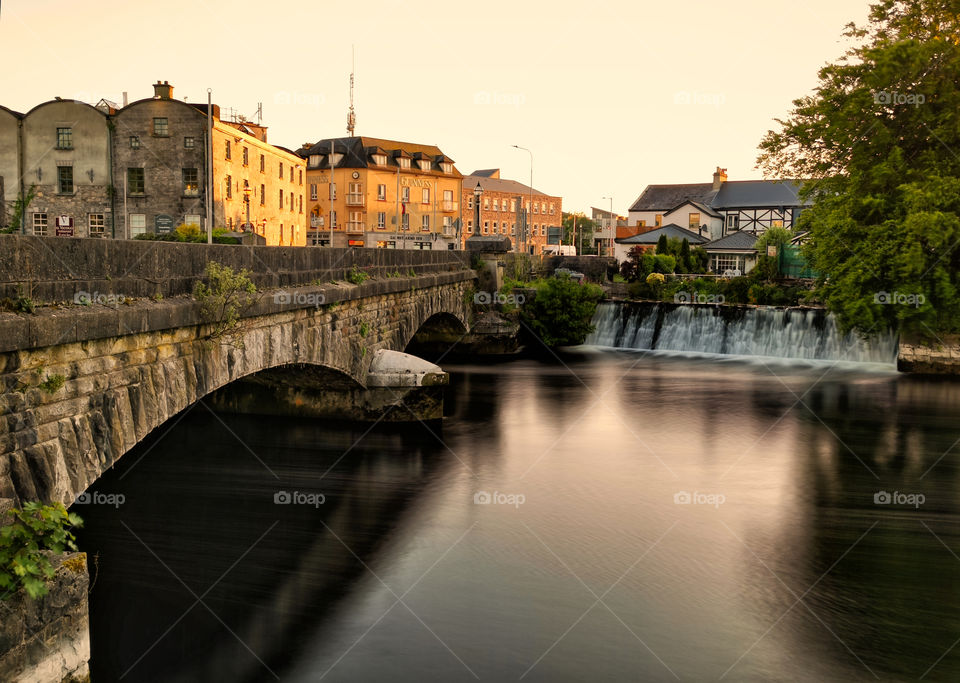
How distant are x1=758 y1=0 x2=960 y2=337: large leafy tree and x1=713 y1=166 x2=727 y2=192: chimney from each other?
49.7 m

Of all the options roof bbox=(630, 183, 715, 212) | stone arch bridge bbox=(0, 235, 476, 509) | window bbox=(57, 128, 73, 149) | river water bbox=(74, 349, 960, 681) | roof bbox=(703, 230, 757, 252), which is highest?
roof bbox=(630, 183, 715, 212)

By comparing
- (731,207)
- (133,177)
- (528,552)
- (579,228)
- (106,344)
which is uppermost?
(579,228)

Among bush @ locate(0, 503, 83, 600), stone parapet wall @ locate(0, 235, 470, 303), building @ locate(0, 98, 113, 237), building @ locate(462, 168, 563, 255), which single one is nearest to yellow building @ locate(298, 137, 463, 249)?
building @ locate(462, 168, 563, 255)

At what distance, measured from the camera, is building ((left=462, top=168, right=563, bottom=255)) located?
89.4 m

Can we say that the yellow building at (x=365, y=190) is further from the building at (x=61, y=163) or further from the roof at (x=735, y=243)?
the building at (x=61, y=163)

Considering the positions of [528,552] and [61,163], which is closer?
[528,552]

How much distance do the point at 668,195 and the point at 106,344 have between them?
269 feet

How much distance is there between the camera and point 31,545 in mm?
6336

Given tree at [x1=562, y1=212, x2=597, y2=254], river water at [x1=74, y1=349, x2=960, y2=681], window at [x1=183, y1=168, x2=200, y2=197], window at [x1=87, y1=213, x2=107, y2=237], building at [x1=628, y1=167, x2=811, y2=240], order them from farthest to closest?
tree at [x1=562, y1=212, x2=597, y2=254], building at [x1=628, y1=167, x2=811, y2=240], window at [x1=183, y1=168, x2=200, y2=197], window at [x1=87, y1=213, x2=107, y2=237], river water at [x1=74, y1=349, x2=960, y2=681]

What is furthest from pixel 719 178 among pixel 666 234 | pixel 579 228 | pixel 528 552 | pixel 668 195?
pixel 528 552

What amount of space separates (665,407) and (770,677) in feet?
52.5

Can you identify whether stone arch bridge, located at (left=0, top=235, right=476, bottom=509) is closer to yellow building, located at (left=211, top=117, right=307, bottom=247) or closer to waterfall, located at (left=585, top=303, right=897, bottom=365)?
waterfall, located at (left=585, top=303, right=897, bottom=365)

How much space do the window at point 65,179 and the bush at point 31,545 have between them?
4176 centimetres

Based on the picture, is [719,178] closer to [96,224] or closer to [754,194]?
[754,194]
